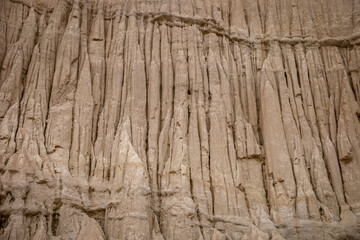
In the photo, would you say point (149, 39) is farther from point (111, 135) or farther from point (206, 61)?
point (111, 135)

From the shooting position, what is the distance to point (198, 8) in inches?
1060

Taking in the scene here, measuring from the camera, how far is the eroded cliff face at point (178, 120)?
1945 cm

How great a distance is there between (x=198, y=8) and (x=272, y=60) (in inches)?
189

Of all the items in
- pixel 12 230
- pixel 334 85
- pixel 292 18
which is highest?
pixel 292 18

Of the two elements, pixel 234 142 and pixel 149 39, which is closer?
pixel 234 142

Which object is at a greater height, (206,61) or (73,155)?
(206,61)

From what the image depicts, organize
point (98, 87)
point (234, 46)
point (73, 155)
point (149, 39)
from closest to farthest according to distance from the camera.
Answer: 1. point (73, 155)
2. point (98, 87)
3. point (149, 39)
4. point (234, 46)

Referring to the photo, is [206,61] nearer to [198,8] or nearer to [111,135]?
[198,8]

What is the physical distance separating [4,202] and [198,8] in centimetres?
1440

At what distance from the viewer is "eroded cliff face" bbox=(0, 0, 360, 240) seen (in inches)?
766

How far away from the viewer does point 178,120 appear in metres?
22.4

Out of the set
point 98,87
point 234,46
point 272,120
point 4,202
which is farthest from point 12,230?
point 234,46

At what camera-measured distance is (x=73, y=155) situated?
20547mm

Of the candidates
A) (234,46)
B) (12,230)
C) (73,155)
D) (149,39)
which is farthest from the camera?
(234,46)
